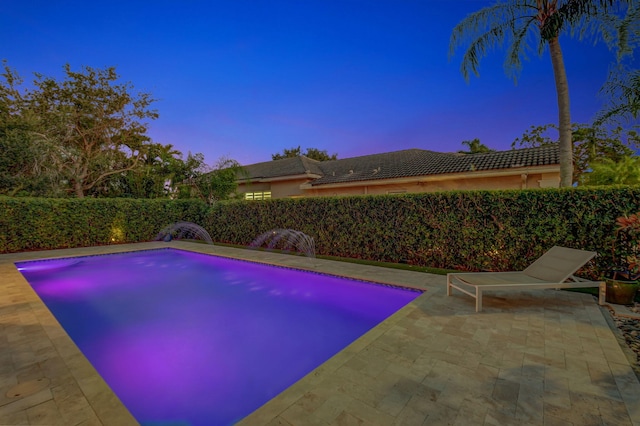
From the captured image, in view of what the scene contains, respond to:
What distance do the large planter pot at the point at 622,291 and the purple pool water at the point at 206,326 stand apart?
13.0 feet

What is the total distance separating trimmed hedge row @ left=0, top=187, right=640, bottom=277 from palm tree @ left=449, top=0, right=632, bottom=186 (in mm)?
2359

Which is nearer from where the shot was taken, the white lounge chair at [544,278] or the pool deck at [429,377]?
the pool deck at [429,377]

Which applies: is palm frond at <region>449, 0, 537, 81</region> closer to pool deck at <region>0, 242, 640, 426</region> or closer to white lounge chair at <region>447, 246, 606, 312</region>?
white lounge chair at <region>447, 246, 606, 312</region>

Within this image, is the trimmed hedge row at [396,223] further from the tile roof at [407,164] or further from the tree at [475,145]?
the tree at [475,145]

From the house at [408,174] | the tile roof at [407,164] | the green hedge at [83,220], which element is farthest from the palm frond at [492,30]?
the green hedge at [83,220]

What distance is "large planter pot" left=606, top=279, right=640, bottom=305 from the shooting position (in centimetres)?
589

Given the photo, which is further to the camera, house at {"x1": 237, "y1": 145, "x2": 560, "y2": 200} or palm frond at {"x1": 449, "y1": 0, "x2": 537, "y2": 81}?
house at {"x1": 237, "y1": 145, "x2": 560, "y2": 200}

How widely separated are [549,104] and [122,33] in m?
28.6

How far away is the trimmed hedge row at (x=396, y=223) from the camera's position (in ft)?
25.1

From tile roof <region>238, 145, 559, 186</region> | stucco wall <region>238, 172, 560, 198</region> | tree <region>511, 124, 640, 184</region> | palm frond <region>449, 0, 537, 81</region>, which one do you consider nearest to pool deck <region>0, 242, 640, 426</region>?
stucco wall <region>238, 172, 560, 198</region>

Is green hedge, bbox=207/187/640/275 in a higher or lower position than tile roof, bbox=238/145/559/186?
lower

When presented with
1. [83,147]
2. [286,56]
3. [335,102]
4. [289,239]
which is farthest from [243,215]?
[83,147]

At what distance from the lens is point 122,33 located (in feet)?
57.9

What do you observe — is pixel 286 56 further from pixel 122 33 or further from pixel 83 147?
pixel 83 147
